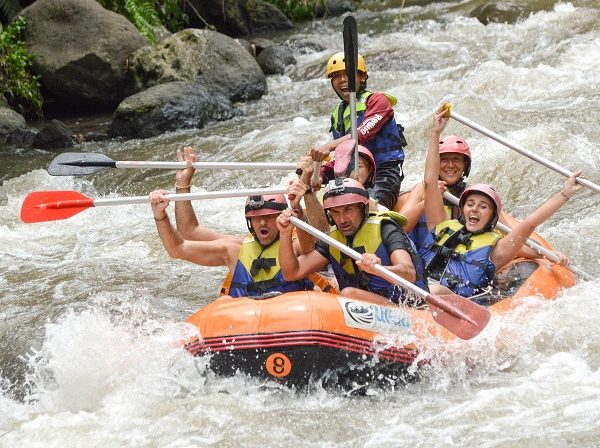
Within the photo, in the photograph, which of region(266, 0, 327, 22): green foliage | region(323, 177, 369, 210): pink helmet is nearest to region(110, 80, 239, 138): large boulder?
region(266, 0, 327, 22): green foliage

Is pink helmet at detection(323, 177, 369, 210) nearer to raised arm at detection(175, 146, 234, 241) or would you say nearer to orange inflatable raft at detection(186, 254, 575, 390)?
orange inflatable raft at detection(186, 254, 575, 390)

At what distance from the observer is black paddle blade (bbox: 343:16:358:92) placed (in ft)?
18.9

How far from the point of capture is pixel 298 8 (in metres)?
18.7

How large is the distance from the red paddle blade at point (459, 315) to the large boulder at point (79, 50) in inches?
367

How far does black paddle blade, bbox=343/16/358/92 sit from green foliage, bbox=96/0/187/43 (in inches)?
360

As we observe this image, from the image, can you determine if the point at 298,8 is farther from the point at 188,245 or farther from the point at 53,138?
the point at 188,245

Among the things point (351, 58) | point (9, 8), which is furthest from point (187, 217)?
point (9, 8)

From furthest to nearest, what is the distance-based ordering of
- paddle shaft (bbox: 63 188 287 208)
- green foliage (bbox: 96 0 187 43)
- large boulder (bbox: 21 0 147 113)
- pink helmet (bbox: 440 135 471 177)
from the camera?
green foliage (bbox: 96 0 187 43)
large boulder (bbox: 21 0 147 113)
pink helmet (bbox: 440 135 471 177)
paddle shaft (bbox: 63 188 287 208)

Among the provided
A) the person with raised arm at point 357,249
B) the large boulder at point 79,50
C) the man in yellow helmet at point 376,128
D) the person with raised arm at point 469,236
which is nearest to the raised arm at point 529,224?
the person with raised arm at point 469,236

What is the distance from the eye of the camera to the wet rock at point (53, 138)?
38.3 ft

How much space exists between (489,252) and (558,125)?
14.2ft

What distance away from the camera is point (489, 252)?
18.1 feet

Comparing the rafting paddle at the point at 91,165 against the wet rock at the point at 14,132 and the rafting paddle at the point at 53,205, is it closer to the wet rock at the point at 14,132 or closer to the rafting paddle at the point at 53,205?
the rafting paddle at the point at 53,205

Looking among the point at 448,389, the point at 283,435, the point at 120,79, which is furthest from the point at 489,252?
the point at 120,79
